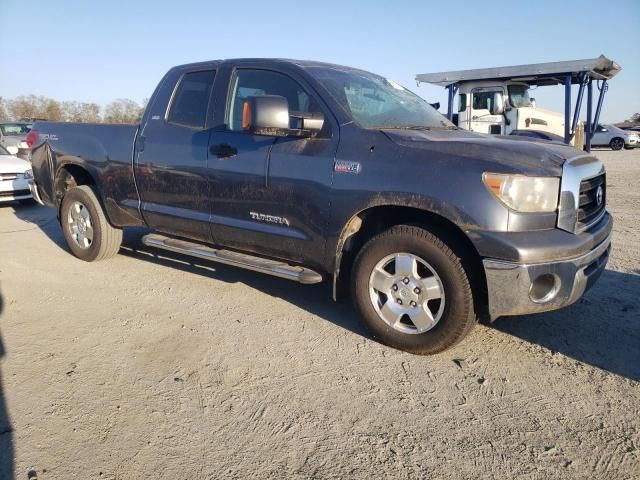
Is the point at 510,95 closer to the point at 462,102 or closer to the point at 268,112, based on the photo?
the point at 462,102

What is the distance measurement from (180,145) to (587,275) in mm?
3266

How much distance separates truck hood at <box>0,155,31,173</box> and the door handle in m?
6.70

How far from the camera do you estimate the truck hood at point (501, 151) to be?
2793 millimetres

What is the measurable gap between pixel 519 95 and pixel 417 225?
9.32 metres

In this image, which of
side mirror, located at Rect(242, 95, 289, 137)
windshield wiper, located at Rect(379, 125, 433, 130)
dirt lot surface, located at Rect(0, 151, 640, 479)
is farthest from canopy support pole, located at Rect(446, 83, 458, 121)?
side mirror, located at Rect(242, 95, 289, 137)

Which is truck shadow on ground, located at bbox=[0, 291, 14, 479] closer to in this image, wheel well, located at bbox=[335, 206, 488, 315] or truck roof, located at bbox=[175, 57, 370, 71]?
wheel well, located at bbox=[335, 206, 488, 315]

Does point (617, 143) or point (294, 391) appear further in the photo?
point (617, 143)

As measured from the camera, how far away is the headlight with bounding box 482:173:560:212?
9.05 ft

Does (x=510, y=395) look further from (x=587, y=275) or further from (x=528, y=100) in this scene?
(x=528, y=100)

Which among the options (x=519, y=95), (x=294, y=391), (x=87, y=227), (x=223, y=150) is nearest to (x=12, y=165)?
(x=87, y=227)

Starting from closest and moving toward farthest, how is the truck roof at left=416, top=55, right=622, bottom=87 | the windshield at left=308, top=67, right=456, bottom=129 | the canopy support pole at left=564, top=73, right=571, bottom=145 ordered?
the windshield at left=308, top=67, right=456, bottom=129 → the truck roof at left=416, top=55, right=622, bottom=87 → the canopy support pole at left=564, top=73, right=571, bottom=145

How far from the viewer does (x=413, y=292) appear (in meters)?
3.12

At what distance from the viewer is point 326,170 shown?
131 inches

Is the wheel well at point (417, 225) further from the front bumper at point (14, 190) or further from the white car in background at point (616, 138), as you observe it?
the white car in background at point (616, 138)
